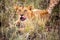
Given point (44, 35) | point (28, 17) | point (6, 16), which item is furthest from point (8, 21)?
point (44, 35)

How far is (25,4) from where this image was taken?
2590mm

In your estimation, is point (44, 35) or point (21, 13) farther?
point (21, 13)

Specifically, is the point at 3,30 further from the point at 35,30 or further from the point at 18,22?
the point at 35,30

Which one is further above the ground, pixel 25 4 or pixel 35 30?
pixel 25 4

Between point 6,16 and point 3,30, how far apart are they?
6.3 inches

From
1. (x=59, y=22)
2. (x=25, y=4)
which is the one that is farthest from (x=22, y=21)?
(x=59, y=22)

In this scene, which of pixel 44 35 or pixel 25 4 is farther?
pixel 25 4

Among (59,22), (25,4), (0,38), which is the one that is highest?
(25,4)

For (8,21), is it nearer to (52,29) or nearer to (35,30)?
(35,30)

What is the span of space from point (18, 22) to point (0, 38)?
0.26 m

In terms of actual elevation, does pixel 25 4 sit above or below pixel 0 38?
above

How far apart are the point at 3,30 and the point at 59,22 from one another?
2.03 ft

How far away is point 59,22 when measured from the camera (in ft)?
8.16

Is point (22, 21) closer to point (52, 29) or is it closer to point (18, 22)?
point (18, 22)
